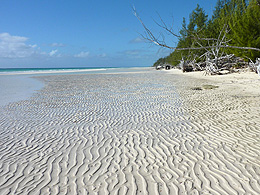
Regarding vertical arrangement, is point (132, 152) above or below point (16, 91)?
above

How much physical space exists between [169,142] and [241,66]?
32057 millimetres

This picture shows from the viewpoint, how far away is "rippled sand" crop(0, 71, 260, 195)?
386 centimetres

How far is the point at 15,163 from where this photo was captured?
4836 millimetres

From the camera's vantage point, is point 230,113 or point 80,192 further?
point 230,113

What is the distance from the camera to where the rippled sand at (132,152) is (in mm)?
3859

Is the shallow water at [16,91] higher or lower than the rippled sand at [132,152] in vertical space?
lower

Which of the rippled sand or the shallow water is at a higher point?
the rippled sand

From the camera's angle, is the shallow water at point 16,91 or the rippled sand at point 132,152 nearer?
the rippled sand at point 132,152

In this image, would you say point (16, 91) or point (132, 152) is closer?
point (132, 152)

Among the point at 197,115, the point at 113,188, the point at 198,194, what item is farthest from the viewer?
the point at 197,115

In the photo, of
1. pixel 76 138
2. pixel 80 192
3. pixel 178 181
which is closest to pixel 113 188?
pixel 80 192

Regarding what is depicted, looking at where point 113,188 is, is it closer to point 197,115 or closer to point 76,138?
point 76,138

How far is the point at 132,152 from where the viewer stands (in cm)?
527

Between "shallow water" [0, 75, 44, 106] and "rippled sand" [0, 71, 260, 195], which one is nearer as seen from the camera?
"rippled sand" [0, 71, 260, 195]
